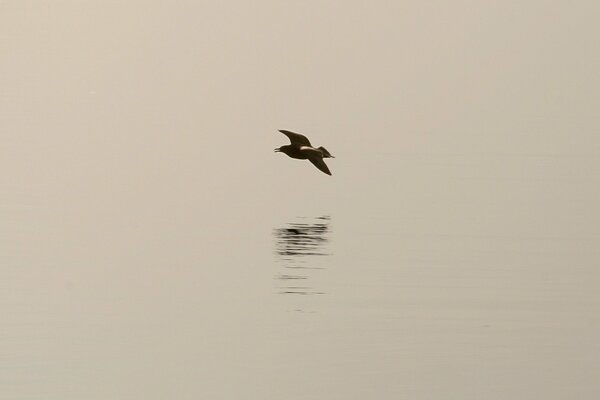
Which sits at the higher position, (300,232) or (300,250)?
(300,232)

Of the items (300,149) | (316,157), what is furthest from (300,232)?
(300,149)

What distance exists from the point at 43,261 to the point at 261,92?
24162 mm

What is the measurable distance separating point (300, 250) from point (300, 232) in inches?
61.4

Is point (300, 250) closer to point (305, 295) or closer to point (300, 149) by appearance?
point (305, 295)

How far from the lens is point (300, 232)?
26.5 meters

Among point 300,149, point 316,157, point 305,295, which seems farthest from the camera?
Result: point 300,149

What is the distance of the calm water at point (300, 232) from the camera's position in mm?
19266

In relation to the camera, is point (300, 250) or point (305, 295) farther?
point (300, 250)

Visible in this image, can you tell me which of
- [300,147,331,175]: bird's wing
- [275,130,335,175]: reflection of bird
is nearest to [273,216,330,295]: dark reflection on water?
[300,147,331,175]: bird's wing

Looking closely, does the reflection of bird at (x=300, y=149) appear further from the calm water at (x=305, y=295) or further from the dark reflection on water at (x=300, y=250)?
the dark reflection on water at (x=300, y=250)

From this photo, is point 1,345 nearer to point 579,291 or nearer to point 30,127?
point 579,291

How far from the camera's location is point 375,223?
2758 centimetres

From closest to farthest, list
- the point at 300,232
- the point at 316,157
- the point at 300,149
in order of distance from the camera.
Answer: the point at 300,232 → the point at 316,157 → the point at 300,149

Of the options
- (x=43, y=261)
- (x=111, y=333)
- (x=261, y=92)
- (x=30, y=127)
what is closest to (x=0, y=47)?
(x=261, y=92)
